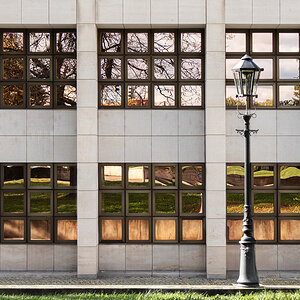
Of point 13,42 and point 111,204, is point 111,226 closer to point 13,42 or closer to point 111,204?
point 111,204

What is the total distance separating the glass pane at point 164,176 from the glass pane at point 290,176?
3.11m

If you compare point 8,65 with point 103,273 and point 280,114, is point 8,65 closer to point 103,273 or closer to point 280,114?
point 103,273

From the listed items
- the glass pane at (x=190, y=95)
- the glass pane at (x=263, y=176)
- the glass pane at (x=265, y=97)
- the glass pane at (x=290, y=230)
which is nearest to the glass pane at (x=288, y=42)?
the glass pane at (x=265, y=97)

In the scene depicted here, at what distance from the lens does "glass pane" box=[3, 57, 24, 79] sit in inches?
553

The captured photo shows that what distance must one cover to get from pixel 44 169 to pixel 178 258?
4640 mm

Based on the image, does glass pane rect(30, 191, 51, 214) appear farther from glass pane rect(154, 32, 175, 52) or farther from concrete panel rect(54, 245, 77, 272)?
glass pane rect(154, 32, 175, 52)

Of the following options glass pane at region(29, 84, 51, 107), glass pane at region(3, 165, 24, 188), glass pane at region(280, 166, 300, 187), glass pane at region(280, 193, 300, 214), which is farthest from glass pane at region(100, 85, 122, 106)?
glass pane at region(280, 193, 300, 214)

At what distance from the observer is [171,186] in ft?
45.4

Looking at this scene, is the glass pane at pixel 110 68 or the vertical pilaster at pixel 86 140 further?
the glass pane at pixel 110 68

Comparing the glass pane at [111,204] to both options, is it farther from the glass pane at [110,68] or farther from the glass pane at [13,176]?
the glass pane at [110,68]

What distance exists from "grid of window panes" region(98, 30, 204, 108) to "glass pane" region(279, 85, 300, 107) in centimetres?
232

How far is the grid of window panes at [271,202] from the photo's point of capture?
1377 centimetres

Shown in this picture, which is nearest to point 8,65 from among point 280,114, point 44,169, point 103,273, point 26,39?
point 26,39

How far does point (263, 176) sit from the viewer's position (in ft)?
45.4
